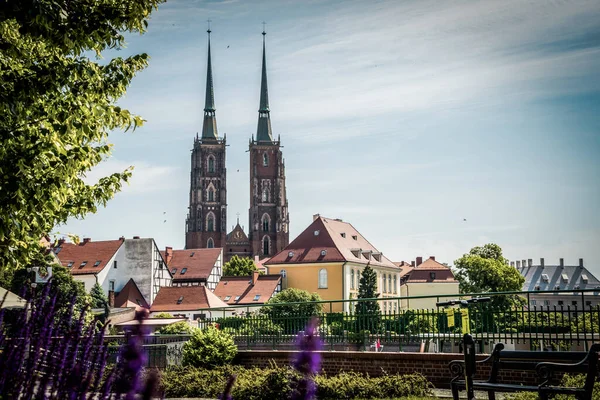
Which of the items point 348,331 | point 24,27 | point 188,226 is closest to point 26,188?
point 24,27

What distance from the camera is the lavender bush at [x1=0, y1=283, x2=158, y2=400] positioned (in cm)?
261

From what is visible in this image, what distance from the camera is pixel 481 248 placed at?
295 feet

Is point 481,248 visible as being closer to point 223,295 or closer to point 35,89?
point 223,295

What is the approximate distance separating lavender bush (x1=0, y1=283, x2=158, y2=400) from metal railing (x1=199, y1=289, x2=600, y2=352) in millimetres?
9335

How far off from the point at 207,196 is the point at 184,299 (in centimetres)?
6930

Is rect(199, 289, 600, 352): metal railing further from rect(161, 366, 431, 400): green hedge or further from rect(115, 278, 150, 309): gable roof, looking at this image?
rect(115, 278, 150, 309): gable roof

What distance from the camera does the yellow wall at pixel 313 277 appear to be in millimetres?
74812

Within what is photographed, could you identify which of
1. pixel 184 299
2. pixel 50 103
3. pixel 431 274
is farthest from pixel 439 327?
pixel 431 274

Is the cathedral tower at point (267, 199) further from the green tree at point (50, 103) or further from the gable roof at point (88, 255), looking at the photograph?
the green tree at point (50, 103)

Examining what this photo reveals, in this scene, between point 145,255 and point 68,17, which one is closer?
point 68,17

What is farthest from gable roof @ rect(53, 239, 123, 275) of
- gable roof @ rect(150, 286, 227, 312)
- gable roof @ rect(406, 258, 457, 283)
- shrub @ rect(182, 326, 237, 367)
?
shrub @ rect(182, 326, 237, 367)

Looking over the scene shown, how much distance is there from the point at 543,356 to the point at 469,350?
0.90 m

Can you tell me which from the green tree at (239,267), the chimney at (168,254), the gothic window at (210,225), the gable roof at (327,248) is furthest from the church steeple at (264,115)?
the gable roof at (327,248)

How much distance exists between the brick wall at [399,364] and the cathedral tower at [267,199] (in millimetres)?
119102
